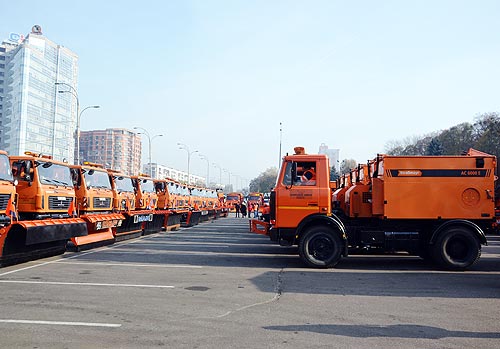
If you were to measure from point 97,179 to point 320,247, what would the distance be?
29.1 ft

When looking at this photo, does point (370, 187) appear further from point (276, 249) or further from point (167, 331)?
point (167, 331)

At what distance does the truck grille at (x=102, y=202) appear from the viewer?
50.6 ft

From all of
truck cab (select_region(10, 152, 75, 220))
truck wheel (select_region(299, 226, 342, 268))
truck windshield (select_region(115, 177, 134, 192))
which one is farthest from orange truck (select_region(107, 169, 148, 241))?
truck wheel (select_region(299, 226, 342, 268))

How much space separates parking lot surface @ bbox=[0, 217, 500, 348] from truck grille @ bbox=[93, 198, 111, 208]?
3111 millimetres

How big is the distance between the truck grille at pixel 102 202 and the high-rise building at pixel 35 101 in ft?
265

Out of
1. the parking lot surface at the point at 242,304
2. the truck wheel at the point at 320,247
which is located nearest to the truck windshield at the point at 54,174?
the parking lot surface at the point at 242,304

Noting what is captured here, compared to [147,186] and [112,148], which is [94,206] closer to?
[147,186]

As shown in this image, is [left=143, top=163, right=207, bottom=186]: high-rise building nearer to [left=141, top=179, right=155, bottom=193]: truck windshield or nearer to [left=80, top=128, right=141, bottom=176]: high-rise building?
[left=80, top=128, right=141, bottom=176]: high-rise building

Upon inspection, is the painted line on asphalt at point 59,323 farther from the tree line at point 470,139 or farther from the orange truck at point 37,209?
the tree line at point 470,139

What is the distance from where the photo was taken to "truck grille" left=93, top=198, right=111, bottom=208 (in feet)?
50.6

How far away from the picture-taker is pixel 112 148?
10525 centimetres

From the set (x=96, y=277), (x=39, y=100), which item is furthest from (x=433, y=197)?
(x=39, y=100)

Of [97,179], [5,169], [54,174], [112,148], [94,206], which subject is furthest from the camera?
[112,148]

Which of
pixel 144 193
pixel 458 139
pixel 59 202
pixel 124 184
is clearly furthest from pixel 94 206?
pixel 458 139
